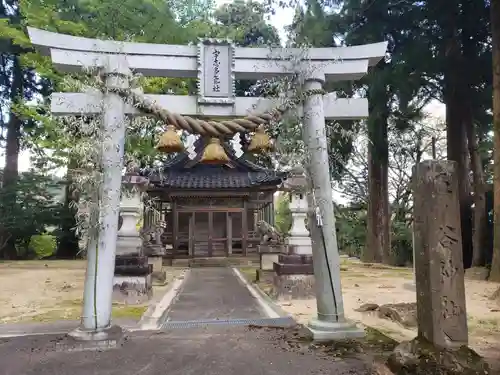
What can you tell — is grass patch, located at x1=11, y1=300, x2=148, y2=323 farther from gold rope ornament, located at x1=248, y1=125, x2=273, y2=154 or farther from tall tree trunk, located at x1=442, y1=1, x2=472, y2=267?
tall tree trunk, located at x1=442, y1=1, x2=472, y2=267

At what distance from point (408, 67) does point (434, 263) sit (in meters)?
10.7

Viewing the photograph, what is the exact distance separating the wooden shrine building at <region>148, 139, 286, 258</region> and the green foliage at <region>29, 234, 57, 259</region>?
731 cm

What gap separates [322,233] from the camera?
4.95 metres

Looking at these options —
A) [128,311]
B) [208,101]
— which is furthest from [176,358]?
→ [128,311]

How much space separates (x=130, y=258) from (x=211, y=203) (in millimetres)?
10046

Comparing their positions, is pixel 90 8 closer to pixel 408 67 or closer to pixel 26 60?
pixel 26 60

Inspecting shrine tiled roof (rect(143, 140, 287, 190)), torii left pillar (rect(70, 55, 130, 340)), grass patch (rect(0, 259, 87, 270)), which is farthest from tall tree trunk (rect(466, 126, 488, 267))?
grass patch (rect(0, 259, 87, 270))

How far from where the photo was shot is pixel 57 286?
414 inches

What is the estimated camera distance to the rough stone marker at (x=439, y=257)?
3.57 meters

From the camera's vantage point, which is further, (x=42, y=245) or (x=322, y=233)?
(x=42, y=245)

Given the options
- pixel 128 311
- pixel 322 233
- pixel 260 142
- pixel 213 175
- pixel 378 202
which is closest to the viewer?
pixel 322 233

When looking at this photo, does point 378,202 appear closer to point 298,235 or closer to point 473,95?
point 473,95

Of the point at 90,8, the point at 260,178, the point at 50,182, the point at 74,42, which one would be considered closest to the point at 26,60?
the point at 90,8

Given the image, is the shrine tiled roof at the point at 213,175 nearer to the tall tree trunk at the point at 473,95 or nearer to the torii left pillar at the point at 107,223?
the tall tree trunk at the point at 473,95
